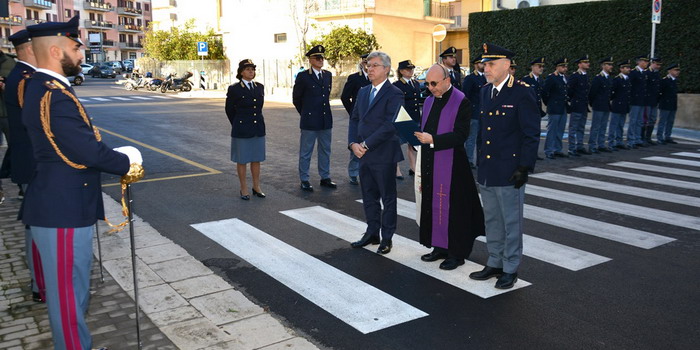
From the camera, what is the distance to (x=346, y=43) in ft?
115

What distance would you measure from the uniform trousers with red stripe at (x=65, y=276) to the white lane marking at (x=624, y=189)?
8060mm

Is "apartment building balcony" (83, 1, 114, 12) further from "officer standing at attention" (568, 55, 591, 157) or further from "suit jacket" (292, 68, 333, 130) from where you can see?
"suit jacket" (292, 68, 333, 130)

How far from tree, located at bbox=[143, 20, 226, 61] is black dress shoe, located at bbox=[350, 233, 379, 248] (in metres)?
41.8

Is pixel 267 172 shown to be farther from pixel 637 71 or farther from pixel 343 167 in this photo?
pixel 637 71

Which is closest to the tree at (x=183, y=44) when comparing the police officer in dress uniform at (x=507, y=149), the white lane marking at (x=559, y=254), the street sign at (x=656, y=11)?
the street sign at (x=656, y=11)

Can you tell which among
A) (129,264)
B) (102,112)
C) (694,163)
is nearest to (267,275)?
(129,264)

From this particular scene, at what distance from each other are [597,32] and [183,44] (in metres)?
34.8

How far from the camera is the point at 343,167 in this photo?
1166 cm

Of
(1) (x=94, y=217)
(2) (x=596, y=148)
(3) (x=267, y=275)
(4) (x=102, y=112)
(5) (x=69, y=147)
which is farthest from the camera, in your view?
(4) (x=102, y=112)

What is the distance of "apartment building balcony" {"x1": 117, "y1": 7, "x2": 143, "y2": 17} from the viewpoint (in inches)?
4237

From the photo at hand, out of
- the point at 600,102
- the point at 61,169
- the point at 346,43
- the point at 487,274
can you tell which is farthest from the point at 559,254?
the point at 346,43

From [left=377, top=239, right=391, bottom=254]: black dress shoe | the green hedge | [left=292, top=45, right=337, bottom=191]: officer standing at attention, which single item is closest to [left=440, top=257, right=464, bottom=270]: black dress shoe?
[left=377, top=239, right=391, bottom=254]: black dress shoe

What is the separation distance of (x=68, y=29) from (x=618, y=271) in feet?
16.7

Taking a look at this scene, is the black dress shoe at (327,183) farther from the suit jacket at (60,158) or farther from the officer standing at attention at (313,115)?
the suit jacket at (60,158)
